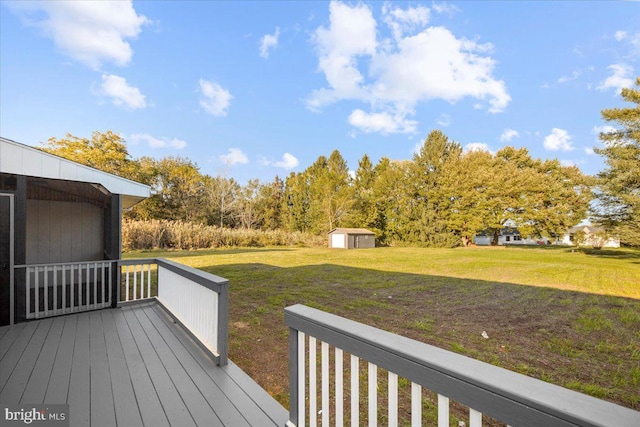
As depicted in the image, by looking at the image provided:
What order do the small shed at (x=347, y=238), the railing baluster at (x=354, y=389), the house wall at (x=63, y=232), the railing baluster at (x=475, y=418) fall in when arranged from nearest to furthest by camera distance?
the railing baluster at (x=475, y=418) < the railing baluster at (x=354, y=389) < the house wall at (x=63, y=232) < the small shed at (x=347, y=238)

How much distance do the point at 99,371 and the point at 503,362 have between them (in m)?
4.30

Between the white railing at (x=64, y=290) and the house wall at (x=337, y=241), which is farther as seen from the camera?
the house wall at (x=337, y=241)

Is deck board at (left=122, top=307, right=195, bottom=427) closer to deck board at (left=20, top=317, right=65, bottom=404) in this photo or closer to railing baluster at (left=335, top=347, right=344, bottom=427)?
deck board at (left=20, top=317, right=65, bottom=404)

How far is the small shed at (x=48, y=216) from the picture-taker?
3.89 m

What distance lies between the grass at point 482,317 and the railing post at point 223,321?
1.37ft

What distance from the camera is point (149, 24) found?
8.80 m

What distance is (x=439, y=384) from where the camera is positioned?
91cm

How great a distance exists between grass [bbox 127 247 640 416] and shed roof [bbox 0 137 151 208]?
3094 mm

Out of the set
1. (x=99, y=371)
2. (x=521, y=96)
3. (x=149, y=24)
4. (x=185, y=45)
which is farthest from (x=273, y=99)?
(x=99, y=371)

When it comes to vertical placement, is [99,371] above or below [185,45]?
below

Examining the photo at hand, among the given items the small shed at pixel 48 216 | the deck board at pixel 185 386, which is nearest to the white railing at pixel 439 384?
the deck board at pixel 185 386

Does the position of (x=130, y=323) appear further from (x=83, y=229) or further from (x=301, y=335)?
(x=301, y=335)

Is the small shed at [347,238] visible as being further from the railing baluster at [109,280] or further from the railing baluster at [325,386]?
the railing baluster at [325,386]

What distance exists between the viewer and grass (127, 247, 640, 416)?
10.6 ft
